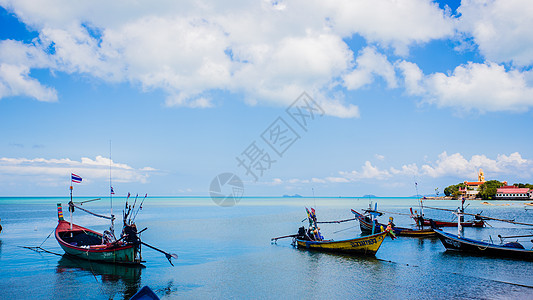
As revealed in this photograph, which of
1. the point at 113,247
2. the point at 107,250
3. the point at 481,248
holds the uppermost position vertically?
the point at 113,247

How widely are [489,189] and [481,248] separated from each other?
425ft

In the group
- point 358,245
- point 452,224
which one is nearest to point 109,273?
point 358,245

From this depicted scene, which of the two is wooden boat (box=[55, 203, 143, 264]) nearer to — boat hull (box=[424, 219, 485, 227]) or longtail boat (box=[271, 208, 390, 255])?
longtail boat (box=[271, 208, 390, 255])

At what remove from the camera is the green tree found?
5164 inches

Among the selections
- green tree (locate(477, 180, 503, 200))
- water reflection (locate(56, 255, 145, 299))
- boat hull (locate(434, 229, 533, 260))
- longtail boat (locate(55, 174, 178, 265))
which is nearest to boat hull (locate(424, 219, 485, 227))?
boat hull (locate(434, 229, 533, 260))

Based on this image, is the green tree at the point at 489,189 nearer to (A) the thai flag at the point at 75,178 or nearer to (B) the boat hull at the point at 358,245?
(B) the boat hull at the point at 358,245

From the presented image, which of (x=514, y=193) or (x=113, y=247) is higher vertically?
(x=113, y=247)

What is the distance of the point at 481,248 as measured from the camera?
24.6 meters

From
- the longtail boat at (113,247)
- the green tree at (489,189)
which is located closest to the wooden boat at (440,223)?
the longtail boat at (113,247)

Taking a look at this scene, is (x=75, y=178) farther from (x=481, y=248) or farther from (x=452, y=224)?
(x=452, y=224)

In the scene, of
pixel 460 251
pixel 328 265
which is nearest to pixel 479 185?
pixel 460 251

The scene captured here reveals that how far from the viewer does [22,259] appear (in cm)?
2519

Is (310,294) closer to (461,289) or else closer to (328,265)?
(328,265)

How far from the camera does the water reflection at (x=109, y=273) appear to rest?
57.0 ft
